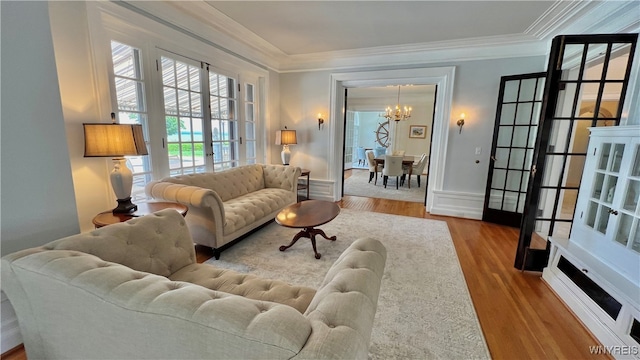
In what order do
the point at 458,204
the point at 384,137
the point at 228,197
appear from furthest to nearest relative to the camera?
1. the point at 384,137
2. the point at 458,204
3. the point at 228,197

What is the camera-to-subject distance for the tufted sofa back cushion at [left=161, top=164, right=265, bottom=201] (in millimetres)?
3085

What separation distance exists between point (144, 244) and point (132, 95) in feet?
6.57

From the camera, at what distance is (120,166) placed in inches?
85.6

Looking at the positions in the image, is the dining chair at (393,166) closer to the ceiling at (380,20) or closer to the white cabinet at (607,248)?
the ceiling at (380,20)

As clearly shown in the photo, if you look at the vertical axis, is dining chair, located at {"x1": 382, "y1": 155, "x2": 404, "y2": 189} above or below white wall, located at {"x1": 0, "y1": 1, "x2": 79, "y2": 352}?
below

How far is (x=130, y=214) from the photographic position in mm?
2150

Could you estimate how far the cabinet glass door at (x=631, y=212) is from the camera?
5.88 feet

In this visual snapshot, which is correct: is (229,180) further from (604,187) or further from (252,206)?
(604,187)

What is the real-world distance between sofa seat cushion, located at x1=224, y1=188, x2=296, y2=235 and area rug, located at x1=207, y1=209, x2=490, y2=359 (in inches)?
12.1

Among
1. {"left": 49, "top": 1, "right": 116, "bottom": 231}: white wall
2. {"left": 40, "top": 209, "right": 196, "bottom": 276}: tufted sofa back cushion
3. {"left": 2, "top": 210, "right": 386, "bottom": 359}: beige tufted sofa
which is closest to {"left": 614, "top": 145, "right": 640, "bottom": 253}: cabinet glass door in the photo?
{"left": 2, "top": 210, "right": 386, "bottom": 359}: beige tufted sofa

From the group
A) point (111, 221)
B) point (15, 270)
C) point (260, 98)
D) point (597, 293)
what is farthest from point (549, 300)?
point (260, 98)

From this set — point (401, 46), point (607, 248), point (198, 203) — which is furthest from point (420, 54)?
point (198, 203)

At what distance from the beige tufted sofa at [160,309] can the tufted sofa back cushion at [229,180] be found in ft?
5.54

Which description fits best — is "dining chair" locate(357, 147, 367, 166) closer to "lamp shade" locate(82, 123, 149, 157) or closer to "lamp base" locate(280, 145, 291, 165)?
"lamp base" locate(280, 145, 291, 165)
